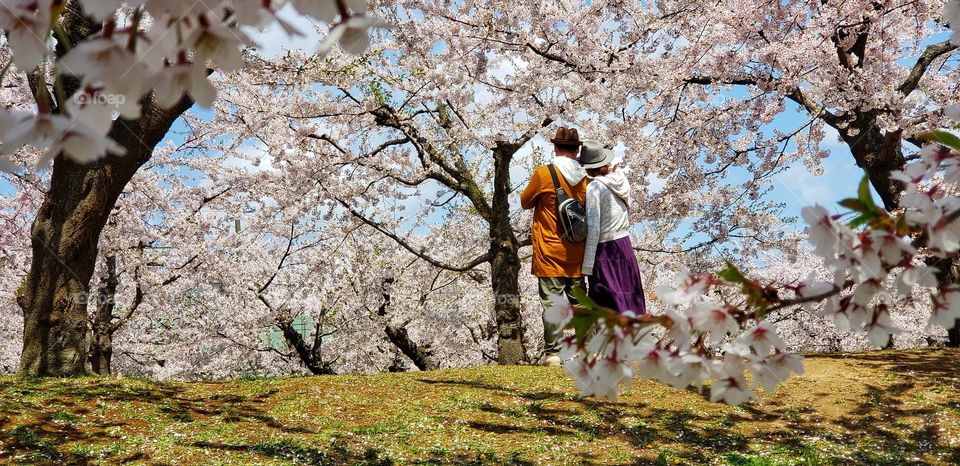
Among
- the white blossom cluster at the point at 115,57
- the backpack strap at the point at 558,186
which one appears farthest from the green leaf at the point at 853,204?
the backpack strap at the point at 558,186

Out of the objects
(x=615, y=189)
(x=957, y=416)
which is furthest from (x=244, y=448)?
(x=957, y=416)

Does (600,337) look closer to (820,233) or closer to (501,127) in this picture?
(820,233)

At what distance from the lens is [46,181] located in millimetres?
12664

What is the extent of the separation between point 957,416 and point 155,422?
20.9 feet

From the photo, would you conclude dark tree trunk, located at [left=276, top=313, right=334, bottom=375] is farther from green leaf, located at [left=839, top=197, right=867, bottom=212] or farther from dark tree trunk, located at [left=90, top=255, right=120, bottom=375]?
green leaf, located at [left=839, top=197, right=867, bottom=212]

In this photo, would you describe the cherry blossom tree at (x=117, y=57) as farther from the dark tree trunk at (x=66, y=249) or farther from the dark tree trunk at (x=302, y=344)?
the dark tree trunk at (x=302, y=344)

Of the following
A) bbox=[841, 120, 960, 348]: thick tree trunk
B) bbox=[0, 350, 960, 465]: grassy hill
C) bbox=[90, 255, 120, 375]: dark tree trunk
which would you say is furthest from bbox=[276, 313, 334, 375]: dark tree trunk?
bbox=[841, 120, 960, 348]: thick tree trunk

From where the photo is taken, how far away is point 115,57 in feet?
3.44

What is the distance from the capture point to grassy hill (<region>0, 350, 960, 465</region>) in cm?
454

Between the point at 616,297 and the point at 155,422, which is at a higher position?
the point at 616,297

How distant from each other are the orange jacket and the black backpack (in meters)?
0.16

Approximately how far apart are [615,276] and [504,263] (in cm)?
412

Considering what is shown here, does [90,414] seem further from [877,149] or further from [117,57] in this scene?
[877,149]

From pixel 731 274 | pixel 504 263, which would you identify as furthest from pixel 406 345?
pixel 731 274
